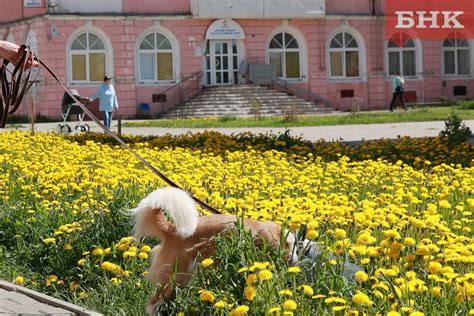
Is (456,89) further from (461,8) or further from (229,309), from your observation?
(229,309)

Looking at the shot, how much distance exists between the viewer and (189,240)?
602cm

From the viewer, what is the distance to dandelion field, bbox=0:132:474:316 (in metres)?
5.26

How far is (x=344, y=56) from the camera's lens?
49312mm

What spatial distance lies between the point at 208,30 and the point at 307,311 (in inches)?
1660

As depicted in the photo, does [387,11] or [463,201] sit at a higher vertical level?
[387,11]

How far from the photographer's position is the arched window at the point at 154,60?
46.1 meters

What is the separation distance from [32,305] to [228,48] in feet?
135

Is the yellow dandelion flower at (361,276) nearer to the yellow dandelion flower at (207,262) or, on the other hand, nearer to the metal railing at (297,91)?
the yellow dandelion flower at (207,262)

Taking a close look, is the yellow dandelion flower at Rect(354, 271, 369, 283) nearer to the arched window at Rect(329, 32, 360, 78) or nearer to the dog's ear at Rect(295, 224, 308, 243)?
the dog's ear at Rect(295, 224, 308, 243)

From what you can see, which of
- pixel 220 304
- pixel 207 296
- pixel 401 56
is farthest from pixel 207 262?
pixel 401 56

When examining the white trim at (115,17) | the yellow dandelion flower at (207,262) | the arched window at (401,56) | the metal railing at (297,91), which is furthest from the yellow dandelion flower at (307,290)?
the arched window at (401,56)

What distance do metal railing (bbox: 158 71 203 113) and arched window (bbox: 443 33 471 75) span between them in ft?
41.1

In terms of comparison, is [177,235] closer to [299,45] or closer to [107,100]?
[107,100]

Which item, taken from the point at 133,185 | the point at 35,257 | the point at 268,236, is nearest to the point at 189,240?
the point at 268,236
